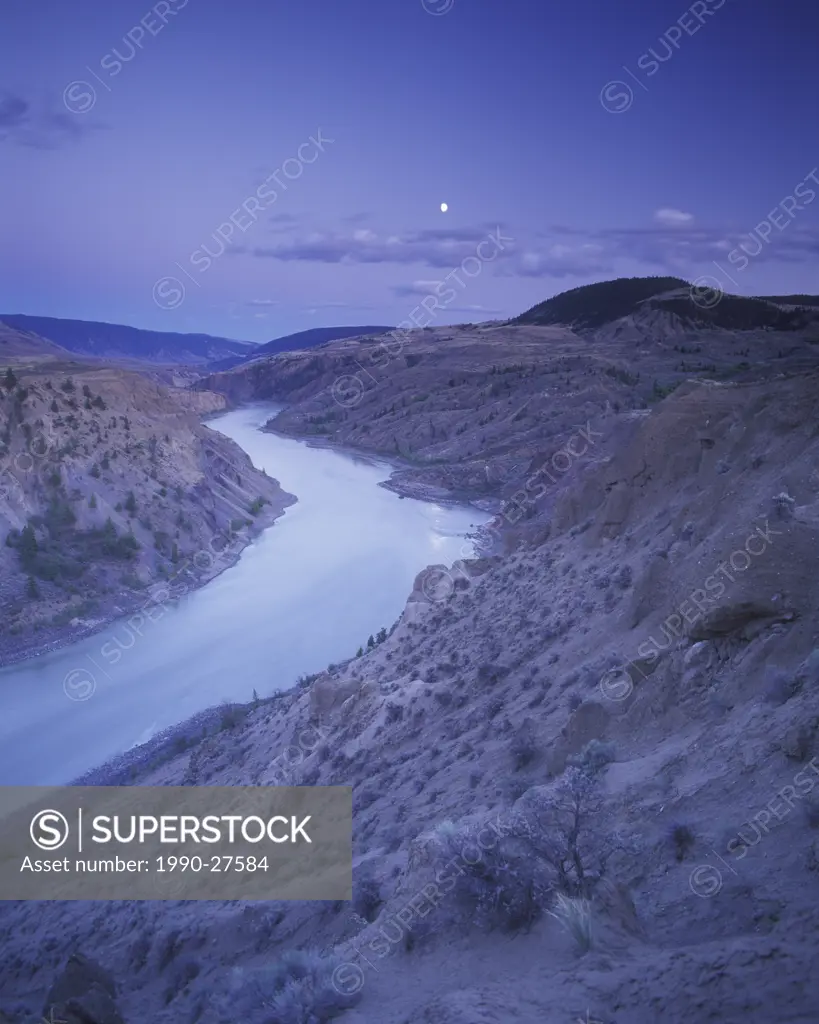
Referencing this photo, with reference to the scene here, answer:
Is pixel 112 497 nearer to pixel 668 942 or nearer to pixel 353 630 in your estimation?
pixel 353 630

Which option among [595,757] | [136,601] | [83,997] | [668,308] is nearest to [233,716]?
[83,997]

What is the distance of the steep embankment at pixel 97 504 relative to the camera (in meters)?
21.3

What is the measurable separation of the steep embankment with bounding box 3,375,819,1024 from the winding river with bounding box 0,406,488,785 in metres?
4.19

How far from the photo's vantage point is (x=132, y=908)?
8047 millimetres

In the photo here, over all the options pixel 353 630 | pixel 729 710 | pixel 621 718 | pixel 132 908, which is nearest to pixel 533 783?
pixel 621 718

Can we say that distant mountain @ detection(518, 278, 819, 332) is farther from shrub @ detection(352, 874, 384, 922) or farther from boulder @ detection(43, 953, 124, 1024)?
boulder @ detection(43, 953, 124, 1024)

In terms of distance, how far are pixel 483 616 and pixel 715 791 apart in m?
7.79

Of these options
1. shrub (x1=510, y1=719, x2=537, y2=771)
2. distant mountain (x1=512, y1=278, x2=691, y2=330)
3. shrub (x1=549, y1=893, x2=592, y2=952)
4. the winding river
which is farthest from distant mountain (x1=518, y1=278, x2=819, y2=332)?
shrub (x1=549, y1=893, x2=592, y2=952)

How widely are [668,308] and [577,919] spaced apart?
68923 millimetres

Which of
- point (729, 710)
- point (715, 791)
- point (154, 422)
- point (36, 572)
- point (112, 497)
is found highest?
point (154, 422)

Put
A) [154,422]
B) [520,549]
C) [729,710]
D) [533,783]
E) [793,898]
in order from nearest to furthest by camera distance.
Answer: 1. [793,898]
2. [729,710]
3. [533,783]
4. [520,549]
5. [154,422]

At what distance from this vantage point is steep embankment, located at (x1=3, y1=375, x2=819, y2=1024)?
3613mm

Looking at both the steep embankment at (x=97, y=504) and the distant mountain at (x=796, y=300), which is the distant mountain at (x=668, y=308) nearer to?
the distant mountain at (x=796, y=300)

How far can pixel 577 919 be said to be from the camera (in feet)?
11.9
